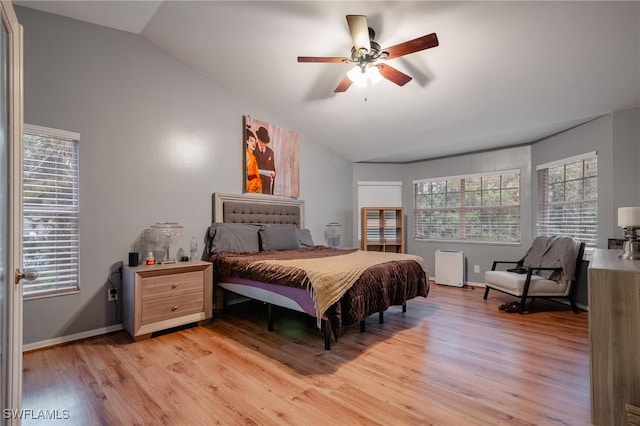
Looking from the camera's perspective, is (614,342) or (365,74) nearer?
(614,342)

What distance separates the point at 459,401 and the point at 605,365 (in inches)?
30.4

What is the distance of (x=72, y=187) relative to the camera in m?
2.78

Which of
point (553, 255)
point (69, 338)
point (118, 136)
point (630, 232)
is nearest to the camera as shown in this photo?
point (630, 232)

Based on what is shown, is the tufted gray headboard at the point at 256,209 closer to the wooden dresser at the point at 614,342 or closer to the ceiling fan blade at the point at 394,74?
the ceiling fan blade at the point at 394,74

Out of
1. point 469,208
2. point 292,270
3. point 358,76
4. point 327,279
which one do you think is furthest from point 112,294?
point 469,208

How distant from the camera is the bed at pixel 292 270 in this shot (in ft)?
7.89

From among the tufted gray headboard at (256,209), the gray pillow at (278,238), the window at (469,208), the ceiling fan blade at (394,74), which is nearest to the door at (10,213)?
the ceiling fan blade at (394,74)

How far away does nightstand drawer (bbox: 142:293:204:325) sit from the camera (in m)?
2.78

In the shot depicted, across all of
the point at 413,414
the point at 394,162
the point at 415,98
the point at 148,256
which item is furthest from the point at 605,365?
the point at 394,162

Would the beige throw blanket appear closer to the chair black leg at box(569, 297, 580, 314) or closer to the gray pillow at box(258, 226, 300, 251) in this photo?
the gray pillow at box(258, 226, 300, 251)

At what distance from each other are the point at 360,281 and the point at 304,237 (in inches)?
84.4

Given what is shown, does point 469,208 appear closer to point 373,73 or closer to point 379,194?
point 379,194

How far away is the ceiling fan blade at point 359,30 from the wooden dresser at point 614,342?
83.7 inches

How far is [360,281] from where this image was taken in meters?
2.54
